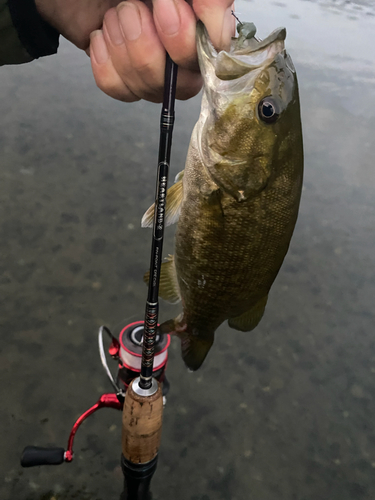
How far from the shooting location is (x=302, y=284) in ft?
6.40

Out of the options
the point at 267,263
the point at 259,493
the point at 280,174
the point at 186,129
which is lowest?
the point at 259,493

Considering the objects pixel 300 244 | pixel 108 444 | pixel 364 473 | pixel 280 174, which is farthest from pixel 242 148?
pixel 300 244

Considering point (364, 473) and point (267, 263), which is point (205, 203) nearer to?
point (267, 263)

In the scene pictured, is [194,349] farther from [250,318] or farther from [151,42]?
[151,42]

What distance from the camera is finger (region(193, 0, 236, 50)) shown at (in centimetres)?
63

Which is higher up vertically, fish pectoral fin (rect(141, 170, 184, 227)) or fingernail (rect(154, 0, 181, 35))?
fingernail (rect(154, 0, 181, 35))

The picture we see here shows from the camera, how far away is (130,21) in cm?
71

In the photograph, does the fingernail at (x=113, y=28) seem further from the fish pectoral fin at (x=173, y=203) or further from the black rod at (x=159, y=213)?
the fish pectoral fin at (x=173, y=203)

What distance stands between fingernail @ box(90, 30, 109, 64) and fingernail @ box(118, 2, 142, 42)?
7 centimetres

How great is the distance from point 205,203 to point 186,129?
6.92 feet

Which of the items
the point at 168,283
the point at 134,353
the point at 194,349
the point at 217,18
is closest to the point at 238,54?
the point at 217,18

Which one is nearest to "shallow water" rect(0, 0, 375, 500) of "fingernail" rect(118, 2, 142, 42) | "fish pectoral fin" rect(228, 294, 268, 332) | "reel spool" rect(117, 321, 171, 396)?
"reel spool" rect(117, 321, 171, 396)

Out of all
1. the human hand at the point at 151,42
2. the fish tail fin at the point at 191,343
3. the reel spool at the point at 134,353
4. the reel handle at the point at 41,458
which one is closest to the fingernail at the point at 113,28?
the human hand at the point at 151,42

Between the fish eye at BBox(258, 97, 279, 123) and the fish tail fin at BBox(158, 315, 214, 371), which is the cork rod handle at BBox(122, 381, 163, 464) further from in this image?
the fish eye at BBox(258, 97, 279, 123)
